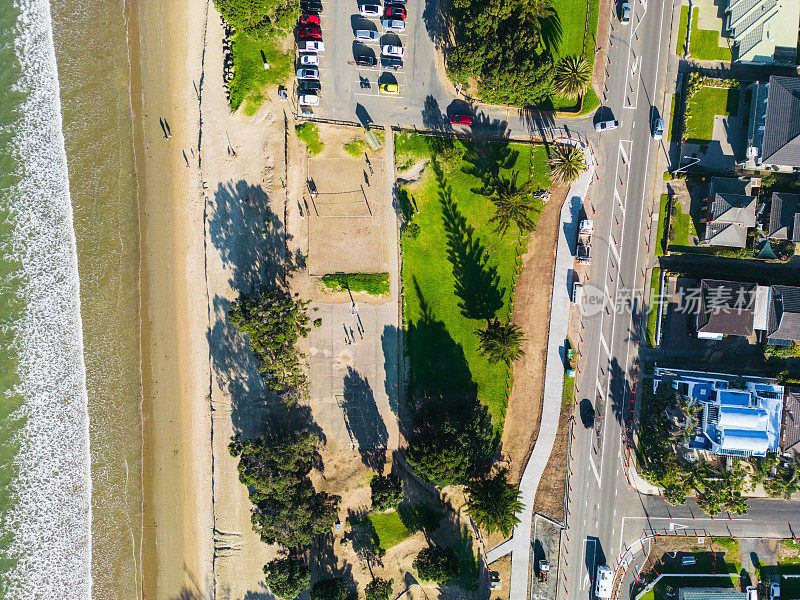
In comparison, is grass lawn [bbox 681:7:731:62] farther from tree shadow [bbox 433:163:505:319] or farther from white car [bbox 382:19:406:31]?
white car [bbox 382:19:406:31]

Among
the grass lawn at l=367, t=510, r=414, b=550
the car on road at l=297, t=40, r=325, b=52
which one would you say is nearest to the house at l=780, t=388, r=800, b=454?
the grass lawn at l=367, t=510, r=414, b=550

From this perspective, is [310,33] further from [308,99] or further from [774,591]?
[774,591]

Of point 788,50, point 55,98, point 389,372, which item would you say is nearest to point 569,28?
point 788,50

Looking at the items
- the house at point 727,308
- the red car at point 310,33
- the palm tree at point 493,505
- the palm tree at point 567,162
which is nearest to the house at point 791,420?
the house at point 727,308

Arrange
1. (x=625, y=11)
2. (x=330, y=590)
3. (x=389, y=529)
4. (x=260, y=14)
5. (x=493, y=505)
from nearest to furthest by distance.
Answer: (x=493, y=505), (x=260, y=14), (x=330, y=590), (x=625, y=11), (x=389, y=529)

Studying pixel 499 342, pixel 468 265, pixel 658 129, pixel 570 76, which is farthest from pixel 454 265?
pixel 658 129
